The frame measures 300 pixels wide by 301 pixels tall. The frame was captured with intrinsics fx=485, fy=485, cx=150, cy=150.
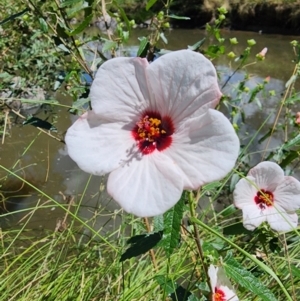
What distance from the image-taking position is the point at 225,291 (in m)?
0.91

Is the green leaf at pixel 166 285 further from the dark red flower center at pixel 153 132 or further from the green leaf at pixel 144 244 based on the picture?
the dark red flower center at pixel 153 132

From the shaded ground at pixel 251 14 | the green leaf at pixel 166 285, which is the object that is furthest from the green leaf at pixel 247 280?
the shaded ground at pixel 251 14

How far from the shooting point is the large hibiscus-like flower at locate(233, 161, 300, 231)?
0.95m

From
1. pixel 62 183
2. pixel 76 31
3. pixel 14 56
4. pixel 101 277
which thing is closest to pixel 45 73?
pixel 14 56

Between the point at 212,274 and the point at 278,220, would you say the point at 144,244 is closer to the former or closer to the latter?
the point at 212,274

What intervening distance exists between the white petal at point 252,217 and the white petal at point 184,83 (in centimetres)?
39

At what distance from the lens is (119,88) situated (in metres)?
0.61

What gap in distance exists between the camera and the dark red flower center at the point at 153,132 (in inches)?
24.3

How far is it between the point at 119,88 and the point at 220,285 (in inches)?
18.2

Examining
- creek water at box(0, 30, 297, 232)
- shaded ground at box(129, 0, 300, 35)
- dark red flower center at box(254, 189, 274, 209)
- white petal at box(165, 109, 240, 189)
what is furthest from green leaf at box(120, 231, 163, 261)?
shaded ground at box(129, 0, 300, 35)

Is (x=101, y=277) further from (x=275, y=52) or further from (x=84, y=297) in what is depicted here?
(x=275, y=52)

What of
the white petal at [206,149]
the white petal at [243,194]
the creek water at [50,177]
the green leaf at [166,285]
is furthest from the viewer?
the creek water at [50,177]

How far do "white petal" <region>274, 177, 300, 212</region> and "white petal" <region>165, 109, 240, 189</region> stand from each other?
1.46ft

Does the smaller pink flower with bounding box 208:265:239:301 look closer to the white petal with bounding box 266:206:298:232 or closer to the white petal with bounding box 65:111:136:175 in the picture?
the white petal with bounding box 266:206:298:232
